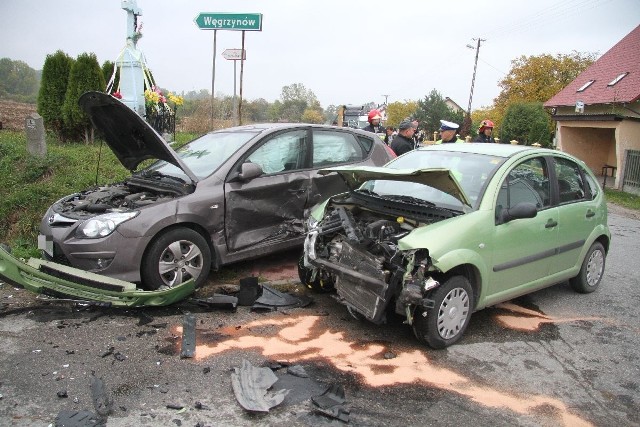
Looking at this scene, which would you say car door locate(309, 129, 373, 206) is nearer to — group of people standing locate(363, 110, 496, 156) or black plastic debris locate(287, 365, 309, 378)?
group of people standing locate(363, 110, 496, 156)

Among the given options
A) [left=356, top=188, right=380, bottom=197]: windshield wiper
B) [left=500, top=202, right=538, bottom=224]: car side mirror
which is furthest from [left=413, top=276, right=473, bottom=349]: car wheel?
[left=356, top=188, right=380, bottom=197]: windshield wiper

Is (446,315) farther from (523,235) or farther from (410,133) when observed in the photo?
(410,133)

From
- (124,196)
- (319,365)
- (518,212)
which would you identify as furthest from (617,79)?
(319,365)

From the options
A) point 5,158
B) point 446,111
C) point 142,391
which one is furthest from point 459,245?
point 446,111

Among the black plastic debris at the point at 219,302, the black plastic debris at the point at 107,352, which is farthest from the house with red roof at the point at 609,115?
the black plastic debris at the point at 107,352

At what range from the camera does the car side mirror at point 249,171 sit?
5342 mm

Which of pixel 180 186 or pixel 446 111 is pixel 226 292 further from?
pixel 446 111

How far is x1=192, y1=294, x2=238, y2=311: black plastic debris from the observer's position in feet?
15.6

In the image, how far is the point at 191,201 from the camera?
5.04 meters

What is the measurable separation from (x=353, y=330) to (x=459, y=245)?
1.20m

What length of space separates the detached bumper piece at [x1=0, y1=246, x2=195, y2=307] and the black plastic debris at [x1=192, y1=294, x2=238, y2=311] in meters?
0.32

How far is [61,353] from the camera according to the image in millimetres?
3818

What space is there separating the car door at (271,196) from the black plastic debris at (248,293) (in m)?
0.49

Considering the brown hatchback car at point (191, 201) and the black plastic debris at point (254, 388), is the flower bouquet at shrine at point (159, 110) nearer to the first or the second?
the brown hatchback car at point (191, 201)
